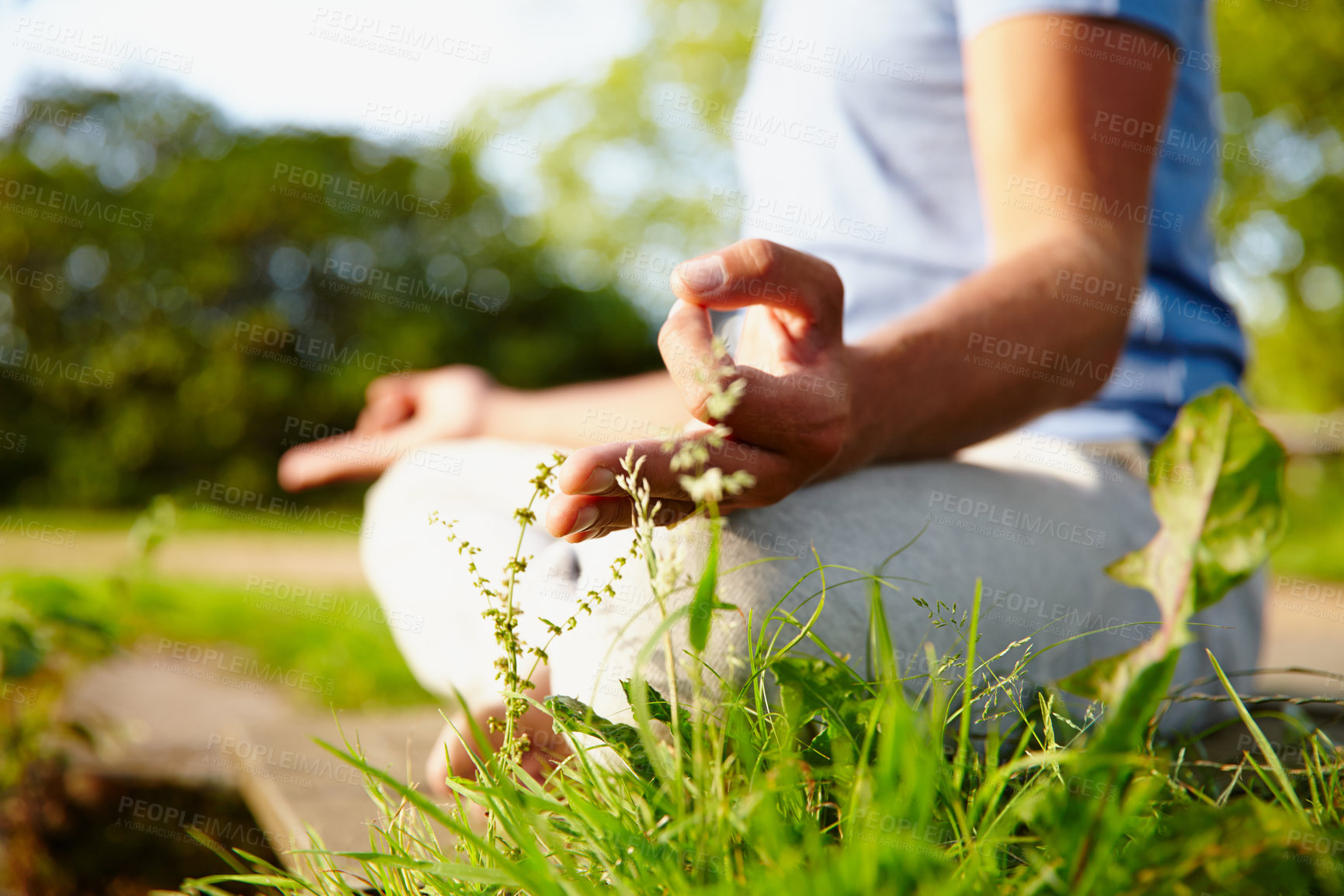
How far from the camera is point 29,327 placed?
30.6 feet

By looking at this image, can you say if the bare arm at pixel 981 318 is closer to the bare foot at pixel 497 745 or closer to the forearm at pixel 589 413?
the bare foot at pixel 497 745

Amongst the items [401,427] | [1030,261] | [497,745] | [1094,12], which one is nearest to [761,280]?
[1030,261]

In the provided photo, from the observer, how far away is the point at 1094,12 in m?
1.38

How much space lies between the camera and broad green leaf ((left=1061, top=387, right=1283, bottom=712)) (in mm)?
790

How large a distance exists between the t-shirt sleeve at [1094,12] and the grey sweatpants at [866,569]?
2.28 ft

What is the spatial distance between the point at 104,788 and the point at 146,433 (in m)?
8.19

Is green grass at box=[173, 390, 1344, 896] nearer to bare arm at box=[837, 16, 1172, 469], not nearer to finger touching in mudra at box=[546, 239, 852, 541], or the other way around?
finger touching in mudra at box=[546, 239, 852, 541]

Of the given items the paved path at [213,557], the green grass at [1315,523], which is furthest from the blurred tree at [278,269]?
the green grass at [1315,523]

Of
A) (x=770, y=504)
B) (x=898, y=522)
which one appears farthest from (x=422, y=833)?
(x=898, y=522)

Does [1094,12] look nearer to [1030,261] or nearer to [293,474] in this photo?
[1030,261]

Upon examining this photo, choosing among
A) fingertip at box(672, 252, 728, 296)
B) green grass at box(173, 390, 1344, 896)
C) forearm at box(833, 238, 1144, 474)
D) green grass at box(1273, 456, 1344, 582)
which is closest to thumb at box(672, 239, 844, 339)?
fingertip at box(672, 252, 728, 296)

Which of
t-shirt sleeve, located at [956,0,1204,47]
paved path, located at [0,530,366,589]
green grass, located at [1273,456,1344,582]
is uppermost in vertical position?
t-shirt sleeve, located at [956,0,1204,47]

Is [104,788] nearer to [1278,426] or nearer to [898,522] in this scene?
[898,522]

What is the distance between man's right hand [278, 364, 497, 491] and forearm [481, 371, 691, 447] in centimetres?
7
